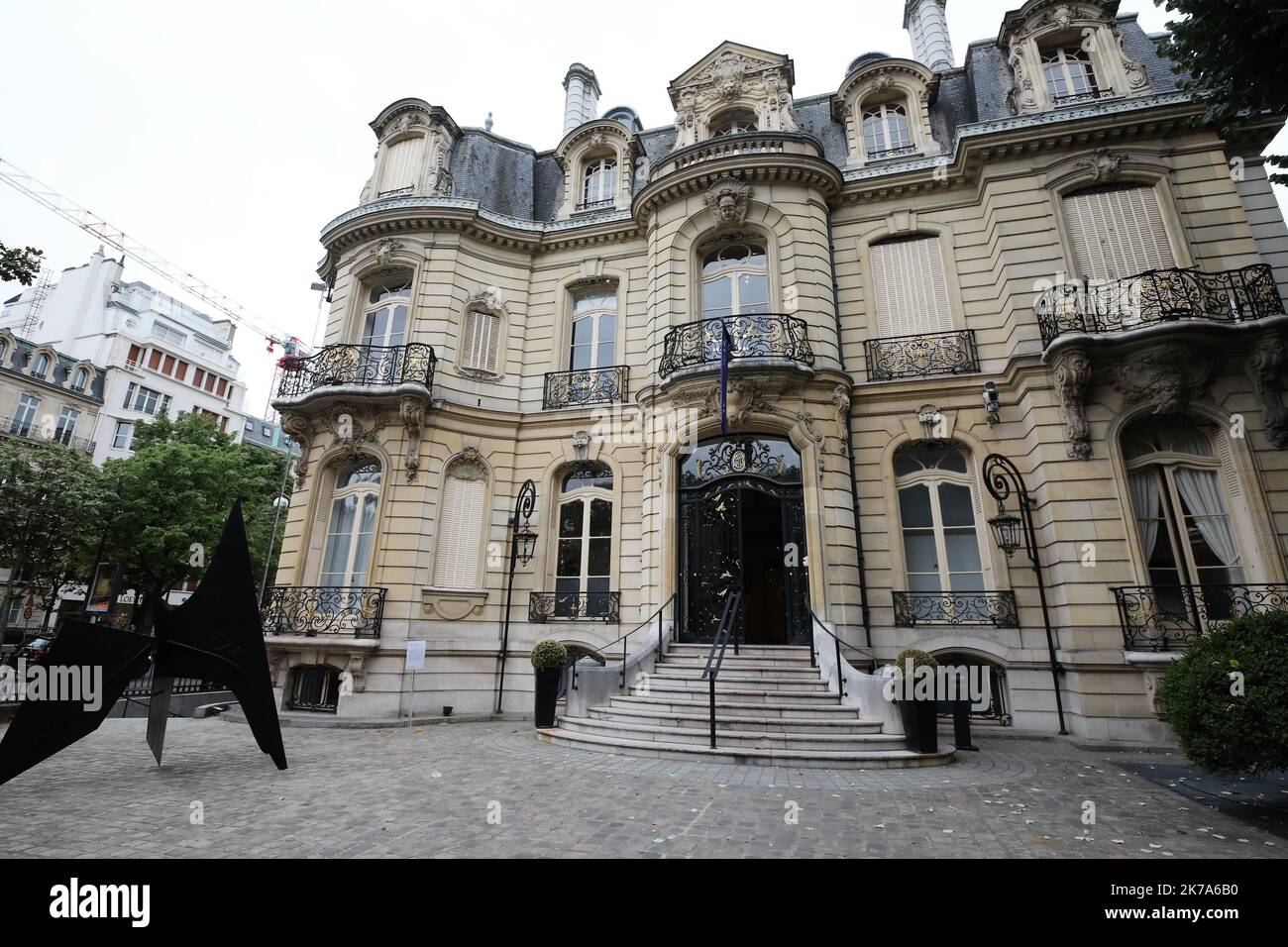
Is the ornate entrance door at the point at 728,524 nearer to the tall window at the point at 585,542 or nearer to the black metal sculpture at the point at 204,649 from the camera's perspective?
the tall window at the point at 585,542

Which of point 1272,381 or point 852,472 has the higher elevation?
point 1272,381

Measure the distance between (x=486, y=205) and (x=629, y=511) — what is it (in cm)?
891

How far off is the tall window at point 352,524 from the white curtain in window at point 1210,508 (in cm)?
1448

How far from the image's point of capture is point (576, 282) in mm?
14383

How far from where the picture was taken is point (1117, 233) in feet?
36.0

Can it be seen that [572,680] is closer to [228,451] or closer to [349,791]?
[349,791]

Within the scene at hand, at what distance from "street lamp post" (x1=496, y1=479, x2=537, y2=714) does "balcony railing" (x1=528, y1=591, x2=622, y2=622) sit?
525 mm

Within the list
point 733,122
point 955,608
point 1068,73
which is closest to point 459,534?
point 955,608

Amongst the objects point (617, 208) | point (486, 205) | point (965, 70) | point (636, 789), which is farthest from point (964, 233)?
point (636, 789)

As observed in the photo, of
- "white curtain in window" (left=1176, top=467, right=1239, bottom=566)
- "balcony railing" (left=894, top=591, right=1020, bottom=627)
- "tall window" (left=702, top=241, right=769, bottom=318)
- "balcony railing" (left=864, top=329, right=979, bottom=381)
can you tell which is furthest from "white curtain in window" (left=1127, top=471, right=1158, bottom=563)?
"tall window" (left=702, top=241, right=769, bottom=318)

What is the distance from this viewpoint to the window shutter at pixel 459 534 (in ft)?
40.0

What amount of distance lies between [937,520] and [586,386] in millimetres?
7722

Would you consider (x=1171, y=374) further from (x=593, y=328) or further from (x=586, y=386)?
(x=593, y=328)
